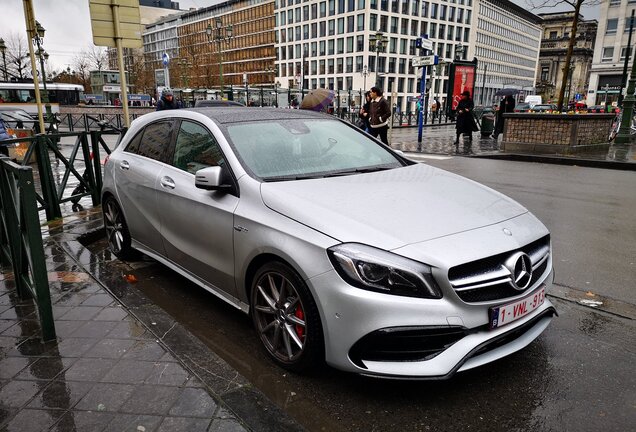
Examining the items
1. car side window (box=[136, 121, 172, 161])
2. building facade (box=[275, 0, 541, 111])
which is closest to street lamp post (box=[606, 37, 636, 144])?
car side window (box=[136, 121, 172, 161])

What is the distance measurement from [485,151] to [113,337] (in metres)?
14.2

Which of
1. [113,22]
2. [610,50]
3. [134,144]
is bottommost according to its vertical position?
[134,144]

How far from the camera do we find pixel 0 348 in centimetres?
304

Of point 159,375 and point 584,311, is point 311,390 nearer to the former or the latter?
point 159,375

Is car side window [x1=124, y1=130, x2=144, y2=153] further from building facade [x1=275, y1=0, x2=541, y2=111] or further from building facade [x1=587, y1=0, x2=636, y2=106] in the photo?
building facade [x1=275, y1=0, x2=541, y2=111]

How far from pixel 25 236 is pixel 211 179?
4.61 feet

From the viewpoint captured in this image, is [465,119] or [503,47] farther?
[503,47]

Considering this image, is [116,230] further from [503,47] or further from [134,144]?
[503,47]

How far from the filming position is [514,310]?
2.58 metres

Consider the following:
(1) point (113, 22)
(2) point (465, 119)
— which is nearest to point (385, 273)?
(1) point (113, 22)

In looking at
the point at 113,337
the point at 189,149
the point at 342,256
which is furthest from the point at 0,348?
the point at 342,256

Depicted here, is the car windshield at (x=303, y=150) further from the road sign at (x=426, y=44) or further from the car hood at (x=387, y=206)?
the road sign at (x=426, y=44)

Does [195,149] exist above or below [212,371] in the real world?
above

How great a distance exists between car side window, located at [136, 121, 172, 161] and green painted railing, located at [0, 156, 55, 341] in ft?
3.93
